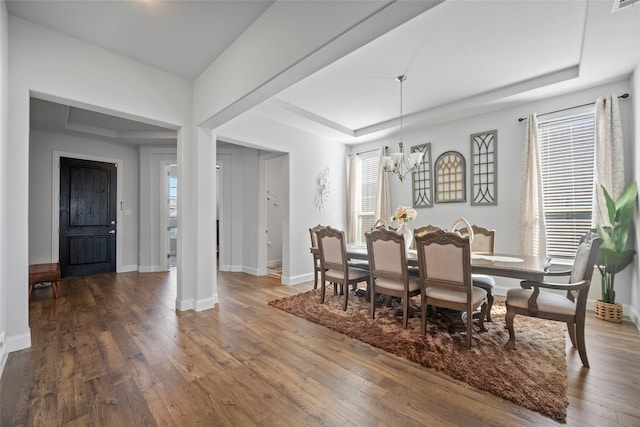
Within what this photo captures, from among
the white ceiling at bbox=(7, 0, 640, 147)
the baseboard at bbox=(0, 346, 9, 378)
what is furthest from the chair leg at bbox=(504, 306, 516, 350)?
the baseboard at bbox=(0, 346, 9, 378)

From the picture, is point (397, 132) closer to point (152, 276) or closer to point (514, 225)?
point (514, 225)

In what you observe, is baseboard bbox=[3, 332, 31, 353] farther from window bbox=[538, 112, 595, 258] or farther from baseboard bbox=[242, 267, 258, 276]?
window bbox=[538, 112, 595, 258]

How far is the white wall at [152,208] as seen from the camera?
5.86m

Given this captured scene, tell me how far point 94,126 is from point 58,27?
10.3 ft

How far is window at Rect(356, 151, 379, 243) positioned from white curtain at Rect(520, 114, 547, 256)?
2.53 metres

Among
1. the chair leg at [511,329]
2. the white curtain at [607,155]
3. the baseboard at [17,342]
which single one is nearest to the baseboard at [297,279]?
the baseboard at [17,342]

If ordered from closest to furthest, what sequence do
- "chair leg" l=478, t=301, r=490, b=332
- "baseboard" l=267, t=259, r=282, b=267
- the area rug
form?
the area rug → "chair leg" l=478, t=301, r=490, b=332 → "baseboard" l=267, t=259, r=282, b=267

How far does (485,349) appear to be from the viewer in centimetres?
232

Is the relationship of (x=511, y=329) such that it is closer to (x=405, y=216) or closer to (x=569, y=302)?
Answer: (x=569, y=302)

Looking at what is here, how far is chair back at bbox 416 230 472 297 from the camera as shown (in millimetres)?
2318

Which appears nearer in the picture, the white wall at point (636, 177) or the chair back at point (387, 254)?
the chair back at point (387, 254)

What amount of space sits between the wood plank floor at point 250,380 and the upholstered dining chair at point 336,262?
27.6 inches

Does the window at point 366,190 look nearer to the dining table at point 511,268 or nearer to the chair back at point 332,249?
the chair back at point 332,249

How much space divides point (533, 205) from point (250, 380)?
4.05 meters
